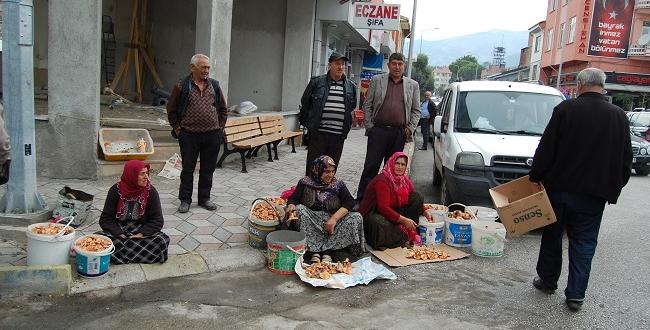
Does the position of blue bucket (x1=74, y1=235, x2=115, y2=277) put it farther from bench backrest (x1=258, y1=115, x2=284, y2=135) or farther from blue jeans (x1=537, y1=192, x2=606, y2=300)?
bench backrest (x1=258, y1=115, x2=284, y2=135)

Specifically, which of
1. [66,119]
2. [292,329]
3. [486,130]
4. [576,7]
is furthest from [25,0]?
[576,7]

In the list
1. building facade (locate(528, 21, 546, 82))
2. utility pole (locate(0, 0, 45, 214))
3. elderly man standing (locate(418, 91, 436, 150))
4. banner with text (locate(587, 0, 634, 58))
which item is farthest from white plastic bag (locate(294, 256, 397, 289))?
building facade (locate(528, 21, 546, 82))

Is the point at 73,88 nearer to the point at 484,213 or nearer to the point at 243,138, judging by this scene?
the point at 243,138

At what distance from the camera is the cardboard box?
4422 mm

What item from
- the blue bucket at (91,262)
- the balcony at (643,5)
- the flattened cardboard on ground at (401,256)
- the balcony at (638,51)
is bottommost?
the flattened cardboard on ground at (401,256)

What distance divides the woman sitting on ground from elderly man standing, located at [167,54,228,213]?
53.0 inches

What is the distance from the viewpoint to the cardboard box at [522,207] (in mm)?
4422

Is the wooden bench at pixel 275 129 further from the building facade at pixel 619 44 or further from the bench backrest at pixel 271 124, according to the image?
the building facade at pixel 619 44

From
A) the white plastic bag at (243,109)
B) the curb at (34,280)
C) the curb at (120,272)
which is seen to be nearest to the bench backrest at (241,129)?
the white plastic bag at (243,109)

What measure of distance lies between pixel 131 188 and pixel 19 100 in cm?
153

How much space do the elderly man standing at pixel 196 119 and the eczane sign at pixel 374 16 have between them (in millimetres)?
8623

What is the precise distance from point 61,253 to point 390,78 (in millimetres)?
4193

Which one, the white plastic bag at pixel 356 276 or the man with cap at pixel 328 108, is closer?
the white plastic bag at pixel 356 276

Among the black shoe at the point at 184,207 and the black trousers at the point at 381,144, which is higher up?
the black trousers at the point at 381,144
